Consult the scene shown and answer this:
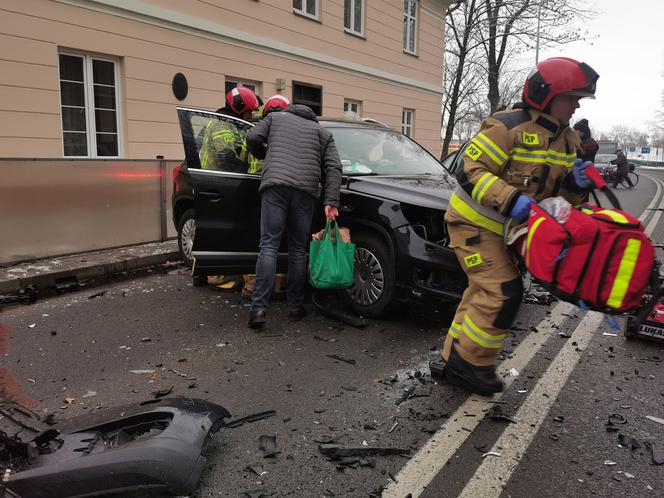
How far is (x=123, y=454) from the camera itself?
2.20 m

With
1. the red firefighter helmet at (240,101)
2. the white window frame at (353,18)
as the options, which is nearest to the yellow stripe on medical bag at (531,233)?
the red firefighter helmet at (240,101)

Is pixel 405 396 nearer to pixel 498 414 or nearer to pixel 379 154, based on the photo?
pixel 498 414

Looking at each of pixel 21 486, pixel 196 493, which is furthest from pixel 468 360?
pixel 21 486

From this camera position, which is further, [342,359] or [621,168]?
[621,168]

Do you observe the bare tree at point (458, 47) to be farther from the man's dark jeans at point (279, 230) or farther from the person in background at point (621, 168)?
the man's dark jeans at point (279, 230)

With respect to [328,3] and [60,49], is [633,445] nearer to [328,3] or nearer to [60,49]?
[60,49]

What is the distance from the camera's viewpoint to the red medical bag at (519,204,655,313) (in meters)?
2.44

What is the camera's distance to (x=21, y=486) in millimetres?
2121

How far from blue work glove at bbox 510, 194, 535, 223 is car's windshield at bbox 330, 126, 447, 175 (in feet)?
7.70

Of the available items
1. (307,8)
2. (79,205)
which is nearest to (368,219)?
(79,205)

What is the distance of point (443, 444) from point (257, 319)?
213 cm

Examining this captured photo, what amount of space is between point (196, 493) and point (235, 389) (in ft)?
3.47

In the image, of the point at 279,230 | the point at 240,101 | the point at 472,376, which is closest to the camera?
the point at 472,376

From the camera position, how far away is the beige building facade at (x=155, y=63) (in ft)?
24.8
